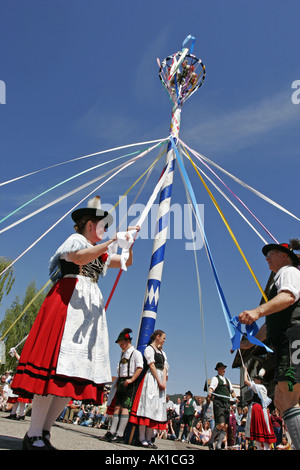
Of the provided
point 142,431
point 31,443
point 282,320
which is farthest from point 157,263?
point 31,443

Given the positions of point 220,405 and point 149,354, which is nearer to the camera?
point 149,354

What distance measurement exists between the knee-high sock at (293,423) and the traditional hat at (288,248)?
1.21 meters

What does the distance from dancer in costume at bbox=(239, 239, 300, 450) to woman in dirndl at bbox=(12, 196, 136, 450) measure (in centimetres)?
115

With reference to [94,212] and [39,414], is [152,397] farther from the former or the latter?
[94,212]

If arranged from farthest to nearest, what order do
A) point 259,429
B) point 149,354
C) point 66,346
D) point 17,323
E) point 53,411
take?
point 17,323 → point 259,429 → point 149,354 → point 53,411 → point 66,346

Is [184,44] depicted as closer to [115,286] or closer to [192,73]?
[192,73]

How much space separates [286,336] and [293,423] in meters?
0.59

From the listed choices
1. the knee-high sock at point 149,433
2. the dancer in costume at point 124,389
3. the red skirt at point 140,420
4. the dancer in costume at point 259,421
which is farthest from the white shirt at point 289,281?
the dancer in costume at point 259,421

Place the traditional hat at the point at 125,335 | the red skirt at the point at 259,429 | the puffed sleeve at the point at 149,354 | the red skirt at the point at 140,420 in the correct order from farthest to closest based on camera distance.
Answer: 1. the red skirt at the point at 259,429
2. the traditional hat at the point at 125,335
3. the puffed sleeve at the point at 149,354
4. the red skirt at the point at 140,420

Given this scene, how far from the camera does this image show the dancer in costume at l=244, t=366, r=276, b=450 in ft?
22.5

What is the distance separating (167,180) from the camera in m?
7.42

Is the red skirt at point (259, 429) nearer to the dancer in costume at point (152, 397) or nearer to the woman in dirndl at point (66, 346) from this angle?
the dancer in costume at point (152, 397)

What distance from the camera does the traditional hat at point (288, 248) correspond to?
3.21 meters

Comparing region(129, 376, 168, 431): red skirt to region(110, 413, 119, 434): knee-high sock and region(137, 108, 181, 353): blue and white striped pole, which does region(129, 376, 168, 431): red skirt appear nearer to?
region(110, 413, 119, 434): knee-high sock
